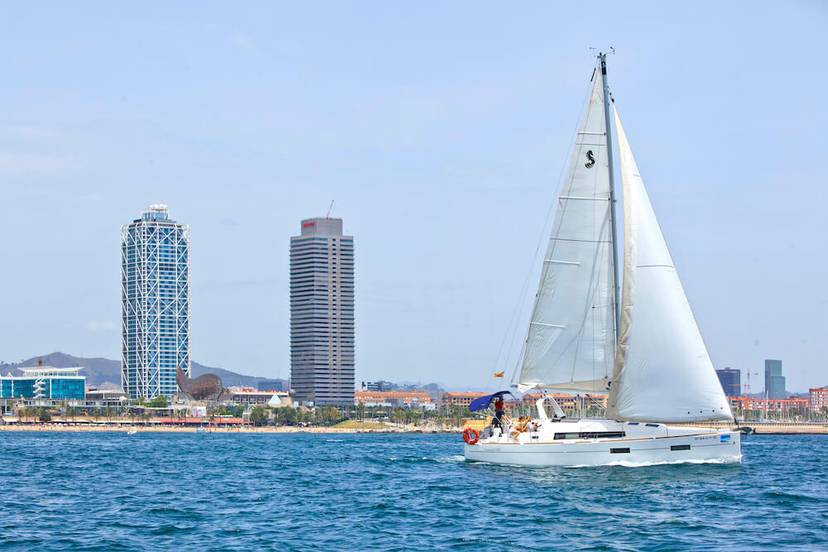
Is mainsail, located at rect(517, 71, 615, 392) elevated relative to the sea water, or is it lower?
elevated

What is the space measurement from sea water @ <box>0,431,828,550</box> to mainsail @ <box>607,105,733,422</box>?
2.81 metres

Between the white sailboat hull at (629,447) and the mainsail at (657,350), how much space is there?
31.3 inches

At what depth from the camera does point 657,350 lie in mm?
57531

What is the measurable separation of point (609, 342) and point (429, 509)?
1735cm

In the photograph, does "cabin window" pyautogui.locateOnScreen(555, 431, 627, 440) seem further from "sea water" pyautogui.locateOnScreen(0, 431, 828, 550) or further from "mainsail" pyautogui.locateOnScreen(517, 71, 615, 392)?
"mainsail" pyautogui.locateOnScreen(517, 71, 615, 392)

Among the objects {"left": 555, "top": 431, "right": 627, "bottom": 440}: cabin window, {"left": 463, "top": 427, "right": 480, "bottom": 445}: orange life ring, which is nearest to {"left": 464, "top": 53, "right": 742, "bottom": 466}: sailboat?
{"left": 555, "top": 431, "right": 627, "bottom": 440}: cabin window

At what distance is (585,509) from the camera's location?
143ft

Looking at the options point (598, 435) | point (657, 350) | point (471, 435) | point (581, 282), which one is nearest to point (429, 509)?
point (598, 435)

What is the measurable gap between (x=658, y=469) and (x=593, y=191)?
1394 cm

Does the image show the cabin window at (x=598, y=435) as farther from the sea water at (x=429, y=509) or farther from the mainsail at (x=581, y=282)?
the mainsail at (x=581, y=282)

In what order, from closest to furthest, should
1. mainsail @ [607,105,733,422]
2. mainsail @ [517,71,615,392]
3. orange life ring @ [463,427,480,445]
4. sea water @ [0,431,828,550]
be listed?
sea water @ [0,431,828,550]
mainsail @ [607,105,733,422]
mainsail @ [517,71,615,392]
orange life ring @ [463,427,480,445]

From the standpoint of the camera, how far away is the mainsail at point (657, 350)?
5738 cm

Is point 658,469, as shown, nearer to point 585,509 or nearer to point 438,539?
point 585,509

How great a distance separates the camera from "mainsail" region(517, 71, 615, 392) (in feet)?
196
